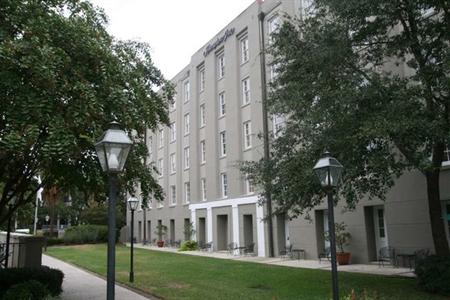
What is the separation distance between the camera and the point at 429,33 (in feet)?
45.9

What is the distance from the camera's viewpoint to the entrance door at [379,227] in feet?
72.5

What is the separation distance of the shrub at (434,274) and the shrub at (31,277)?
9.55 metres

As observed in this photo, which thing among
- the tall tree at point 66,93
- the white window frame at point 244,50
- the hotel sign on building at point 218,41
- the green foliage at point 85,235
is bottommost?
the green foliage at point 85,235

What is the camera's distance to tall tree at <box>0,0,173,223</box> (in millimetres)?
9047

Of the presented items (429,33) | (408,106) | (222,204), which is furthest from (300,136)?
(222,204)

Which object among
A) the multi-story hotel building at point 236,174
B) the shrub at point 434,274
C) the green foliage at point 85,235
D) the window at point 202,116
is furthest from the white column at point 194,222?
the shrub at point 434,274

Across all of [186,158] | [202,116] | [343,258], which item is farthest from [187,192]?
[343,258]

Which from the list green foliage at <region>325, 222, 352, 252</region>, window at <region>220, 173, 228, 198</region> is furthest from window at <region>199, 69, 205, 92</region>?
green foliage at <region>325, 222, 352, 252</region>

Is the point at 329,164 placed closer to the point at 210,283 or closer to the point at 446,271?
the point at 446,271

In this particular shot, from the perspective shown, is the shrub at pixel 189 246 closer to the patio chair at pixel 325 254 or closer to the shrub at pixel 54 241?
the patio chair at pixel 325 254

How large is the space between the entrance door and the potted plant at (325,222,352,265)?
1.18 meters

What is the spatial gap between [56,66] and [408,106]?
7999 mm

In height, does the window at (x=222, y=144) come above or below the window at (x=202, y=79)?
below

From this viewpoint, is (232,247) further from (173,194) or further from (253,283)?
(253,283)
